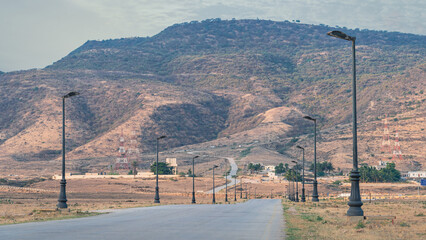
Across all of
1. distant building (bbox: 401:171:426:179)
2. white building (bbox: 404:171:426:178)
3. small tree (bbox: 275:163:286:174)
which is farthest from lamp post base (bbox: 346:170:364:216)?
small tree (bbox: 275:163:286:174)

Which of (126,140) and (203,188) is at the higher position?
(126,140)

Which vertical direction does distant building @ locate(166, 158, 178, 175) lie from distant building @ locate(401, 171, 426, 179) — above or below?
above

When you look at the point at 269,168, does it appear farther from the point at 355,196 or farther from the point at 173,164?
the point at 355,196

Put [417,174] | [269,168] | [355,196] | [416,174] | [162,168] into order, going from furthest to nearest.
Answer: [269,168]
[162,168]
[416,174]
[417,174]
[355,196]

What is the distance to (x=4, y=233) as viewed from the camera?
62.0 ft

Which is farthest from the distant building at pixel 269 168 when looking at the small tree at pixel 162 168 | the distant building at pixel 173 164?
the small tree at pixel 162 168

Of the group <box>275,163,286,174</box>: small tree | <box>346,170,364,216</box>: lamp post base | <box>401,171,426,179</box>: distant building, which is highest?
<box>346,170,364,216</box>: lamp post base

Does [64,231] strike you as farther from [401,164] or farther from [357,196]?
[401,164]

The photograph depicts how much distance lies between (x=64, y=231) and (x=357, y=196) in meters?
12.4

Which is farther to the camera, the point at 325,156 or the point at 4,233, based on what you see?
the point at 325,156

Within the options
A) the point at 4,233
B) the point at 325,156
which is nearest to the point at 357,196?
the point at 4,233

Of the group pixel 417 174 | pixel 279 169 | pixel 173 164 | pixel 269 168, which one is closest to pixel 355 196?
pixel 417 174

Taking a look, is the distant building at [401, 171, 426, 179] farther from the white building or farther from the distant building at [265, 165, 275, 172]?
the distant building at [265, 165, 275, 172]

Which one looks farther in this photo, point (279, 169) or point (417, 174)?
point (279, 169)
